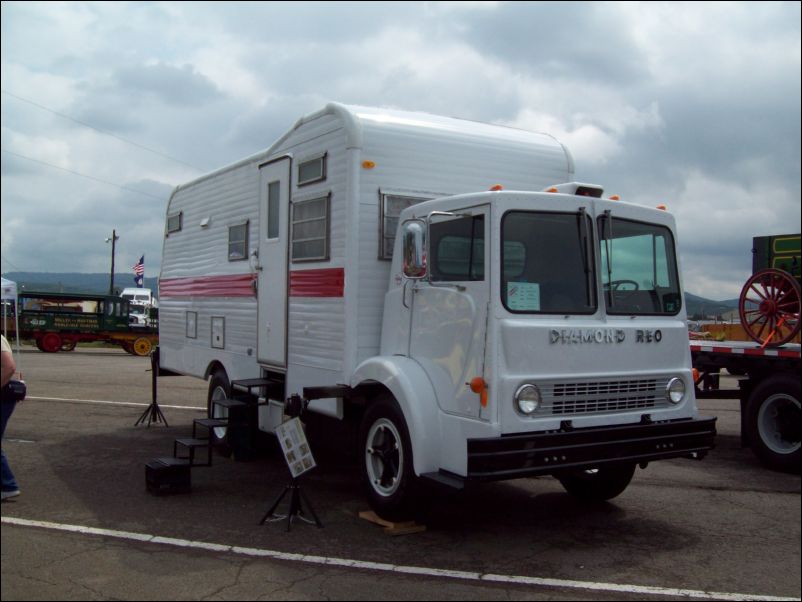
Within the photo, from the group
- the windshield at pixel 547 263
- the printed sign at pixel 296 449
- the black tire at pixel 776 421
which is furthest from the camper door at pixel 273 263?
the black tire at pixel 776 421

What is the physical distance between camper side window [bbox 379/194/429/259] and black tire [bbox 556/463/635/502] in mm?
2526

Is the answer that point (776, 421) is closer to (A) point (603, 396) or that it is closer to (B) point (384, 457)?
(A) point (603, 396)

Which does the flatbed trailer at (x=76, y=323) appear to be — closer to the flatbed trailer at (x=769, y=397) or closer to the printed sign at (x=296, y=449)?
the flatbed trailer at (x=769, y=397)

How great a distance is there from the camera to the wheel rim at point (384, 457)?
5875mm

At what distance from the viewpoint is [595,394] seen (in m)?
5.59

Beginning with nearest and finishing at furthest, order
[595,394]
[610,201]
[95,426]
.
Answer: [595,394] → [610,201] → [95,426]

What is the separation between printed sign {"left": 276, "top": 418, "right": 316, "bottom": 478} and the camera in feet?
20.0

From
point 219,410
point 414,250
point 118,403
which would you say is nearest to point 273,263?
point 219,410

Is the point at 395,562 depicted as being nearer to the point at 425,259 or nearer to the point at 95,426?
the point at 425,259

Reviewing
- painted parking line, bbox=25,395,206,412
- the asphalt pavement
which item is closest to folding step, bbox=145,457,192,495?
the asphalt pavement

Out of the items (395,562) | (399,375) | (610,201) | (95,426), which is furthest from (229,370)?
(610,201)

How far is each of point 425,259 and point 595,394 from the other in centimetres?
160

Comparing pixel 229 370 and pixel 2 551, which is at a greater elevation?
pixel 229 370

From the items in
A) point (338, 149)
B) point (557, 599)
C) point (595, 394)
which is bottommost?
point (557, 599)
